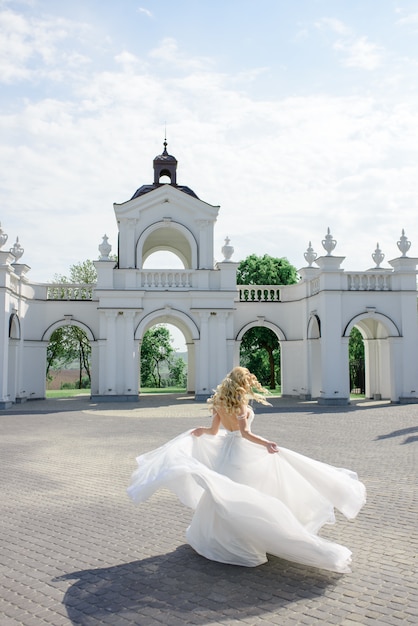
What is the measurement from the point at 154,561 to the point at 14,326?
23248 mm

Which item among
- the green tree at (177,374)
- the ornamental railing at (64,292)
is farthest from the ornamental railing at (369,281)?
the green tree at (177,374)

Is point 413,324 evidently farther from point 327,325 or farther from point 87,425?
point 87,425

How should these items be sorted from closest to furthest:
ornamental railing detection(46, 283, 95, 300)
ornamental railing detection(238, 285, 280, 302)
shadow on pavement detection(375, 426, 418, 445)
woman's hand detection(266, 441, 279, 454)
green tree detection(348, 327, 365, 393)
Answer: woman's hand detection(266, 441, 279, 454) → shadow on pavement detection(375, 426, 418, 445) → ornamental railing detection(46, 283, 95, 300) → ornamental railing detection(238, 285, 280, 302) → green tree detection(348, 327, 365, 393)

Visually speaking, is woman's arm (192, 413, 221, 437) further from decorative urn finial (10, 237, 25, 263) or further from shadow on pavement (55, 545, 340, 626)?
decorative urn finial (10, 237, 25, 263)

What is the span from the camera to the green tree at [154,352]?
185 feet

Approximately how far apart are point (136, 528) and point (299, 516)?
2.11m

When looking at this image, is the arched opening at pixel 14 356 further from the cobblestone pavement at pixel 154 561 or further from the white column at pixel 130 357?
the cobblestone pavement at pixel 154 561

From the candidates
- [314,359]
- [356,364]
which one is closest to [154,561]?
[314,359]

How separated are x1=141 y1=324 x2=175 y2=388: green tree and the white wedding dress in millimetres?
50225

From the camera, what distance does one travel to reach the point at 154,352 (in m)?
57.1

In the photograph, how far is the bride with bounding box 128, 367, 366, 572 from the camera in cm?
512

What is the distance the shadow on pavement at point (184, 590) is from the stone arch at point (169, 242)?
23.9 metres

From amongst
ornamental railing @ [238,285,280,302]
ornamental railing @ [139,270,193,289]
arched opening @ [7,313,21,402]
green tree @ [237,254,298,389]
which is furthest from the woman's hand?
green tree @ [237,254,298,389]

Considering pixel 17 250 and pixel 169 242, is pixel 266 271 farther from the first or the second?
pixel 17 250
